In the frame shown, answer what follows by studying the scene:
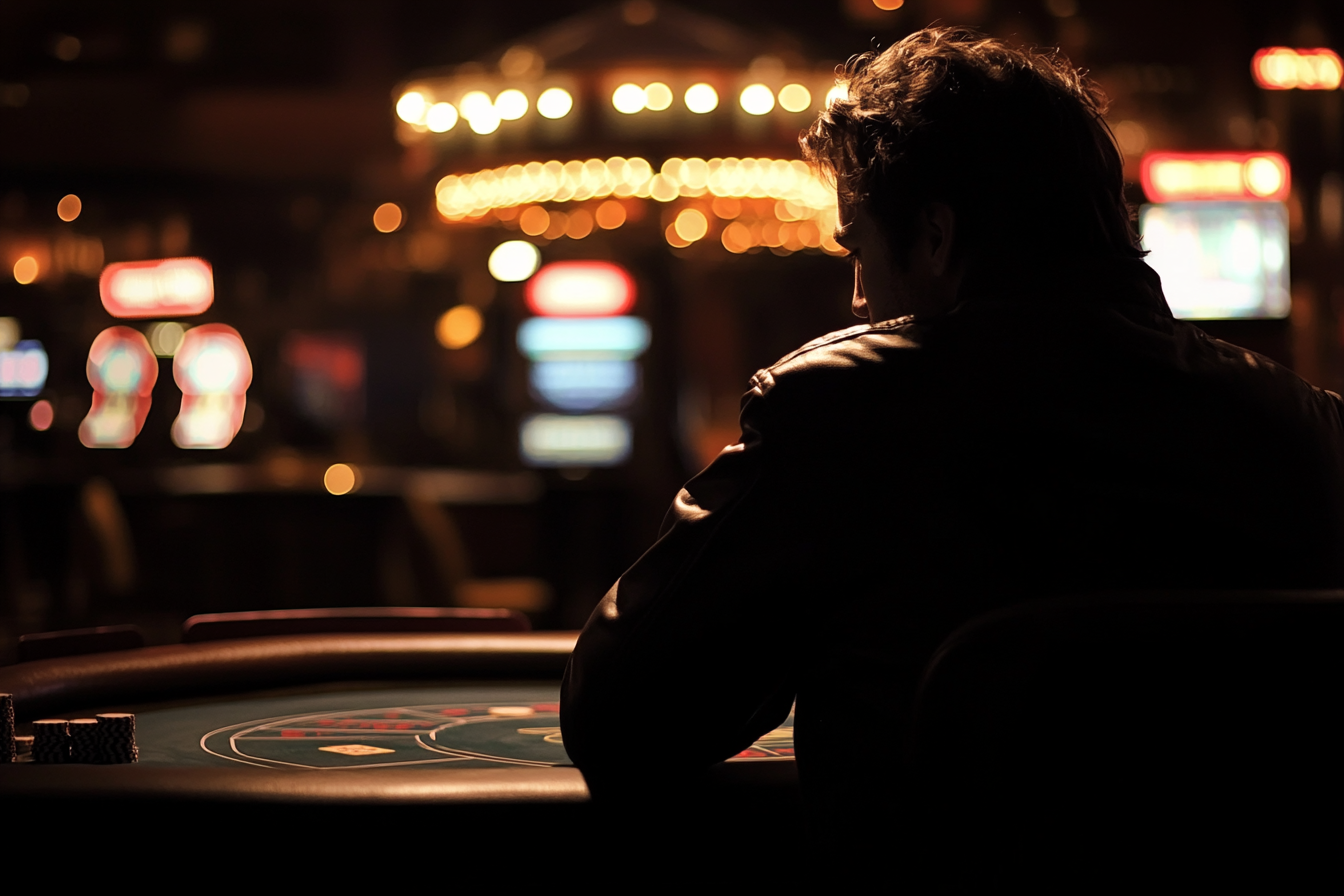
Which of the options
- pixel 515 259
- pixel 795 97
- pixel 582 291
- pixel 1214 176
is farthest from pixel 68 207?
pixel 1214 176

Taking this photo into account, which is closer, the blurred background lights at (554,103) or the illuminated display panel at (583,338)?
the blurred background lights at (554,103)

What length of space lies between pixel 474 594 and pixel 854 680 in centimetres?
520

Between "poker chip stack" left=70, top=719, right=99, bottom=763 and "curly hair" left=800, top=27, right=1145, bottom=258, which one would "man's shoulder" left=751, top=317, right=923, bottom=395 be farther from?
"poker chip stack" left=70, top=719, right=99, bottom=763

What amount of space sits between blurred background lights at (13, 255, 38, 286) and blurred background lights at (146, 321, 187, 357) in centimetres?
144

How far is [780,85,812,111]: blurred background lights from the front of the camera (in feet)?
20.9

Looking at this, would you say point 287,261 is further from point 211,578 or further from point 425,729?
point 425,729

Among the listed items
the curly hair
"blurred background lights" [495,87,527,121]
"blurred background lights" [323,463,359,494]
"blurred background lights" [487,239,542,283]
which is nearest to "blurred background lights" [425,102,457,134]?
"blurred background lights" [495,87,527,121]

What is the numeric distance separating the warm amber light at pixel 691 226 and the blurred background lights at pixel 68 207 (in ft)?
17.5

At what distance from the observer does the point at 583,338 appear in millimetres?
9844

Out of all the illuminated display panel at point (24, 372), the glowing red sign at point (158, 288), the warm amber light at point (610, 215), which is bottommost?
the illuminated display panel at point (24, 372)

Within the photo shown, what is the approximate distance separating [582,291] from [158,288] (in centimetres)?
432

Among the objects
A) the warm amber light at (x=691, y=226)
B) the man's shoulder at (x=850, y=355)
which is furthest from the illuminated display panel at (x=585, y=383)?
the man's shoulder at (x=850, y=355)

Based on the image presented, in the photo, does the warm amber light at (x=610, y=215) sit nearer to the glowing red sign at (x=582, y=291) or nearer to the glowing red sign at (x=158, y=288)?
the glowing red sign at (x=582, y=291)

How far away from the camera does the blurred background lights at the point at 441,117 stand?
21.4 ft
